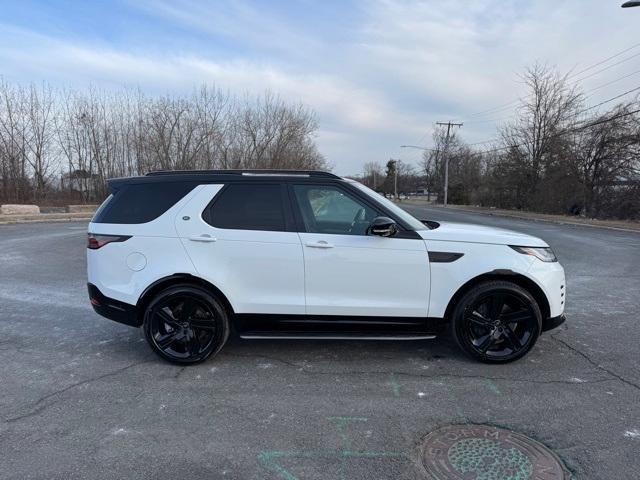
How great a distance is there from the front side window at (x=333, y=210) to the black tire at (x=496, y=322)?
3.96 feet

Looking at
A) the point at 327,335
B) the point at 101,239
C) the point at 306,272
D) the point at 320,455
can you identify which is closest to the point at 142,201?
the point at 101,239

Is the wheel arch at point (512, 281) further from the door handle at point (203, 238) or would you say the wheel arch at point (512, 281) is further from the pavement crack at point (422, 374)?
the door handle at point (203, 238)

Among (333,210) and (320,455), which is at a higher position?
(333,210)

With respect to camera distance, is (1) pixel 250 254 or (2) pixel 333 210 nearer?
(1) pixel 250 254

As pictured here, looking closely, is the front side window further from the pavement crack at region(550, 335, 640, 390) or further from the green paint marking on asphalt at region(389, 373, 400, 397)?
the pavement crack at region(550, 335, 640, 390)

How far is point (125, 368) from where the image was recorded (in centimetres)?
421

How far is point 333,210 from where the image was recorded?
14.5ft

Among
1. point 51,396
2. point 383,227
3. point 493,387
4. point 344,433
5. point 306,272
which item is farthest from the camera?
point 306,272

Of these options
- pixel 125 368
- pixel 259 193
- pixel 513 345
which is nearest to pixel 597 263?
pixel 513 345

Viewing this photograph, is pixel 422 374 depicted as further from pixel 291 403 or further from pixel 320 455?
pixel 320 455

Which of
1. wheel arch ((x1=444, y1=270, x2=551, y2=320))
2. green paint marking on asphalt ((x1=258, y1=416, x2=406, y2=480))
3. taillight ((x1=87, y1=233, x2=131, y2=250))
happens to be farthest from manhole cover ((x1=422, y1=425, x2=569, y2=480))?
taillight ((x1=87, y1=233, x2=131, y2=250))

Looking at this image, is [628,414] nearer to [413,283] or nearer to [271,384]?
[413,283]

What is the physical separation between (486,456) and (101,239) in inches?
148

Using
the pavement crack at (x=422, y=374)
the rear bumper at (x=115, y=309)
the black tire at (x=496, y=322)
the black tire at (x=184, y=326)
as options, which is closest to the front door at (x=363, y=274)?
the black tire at (x=496, y=322)
